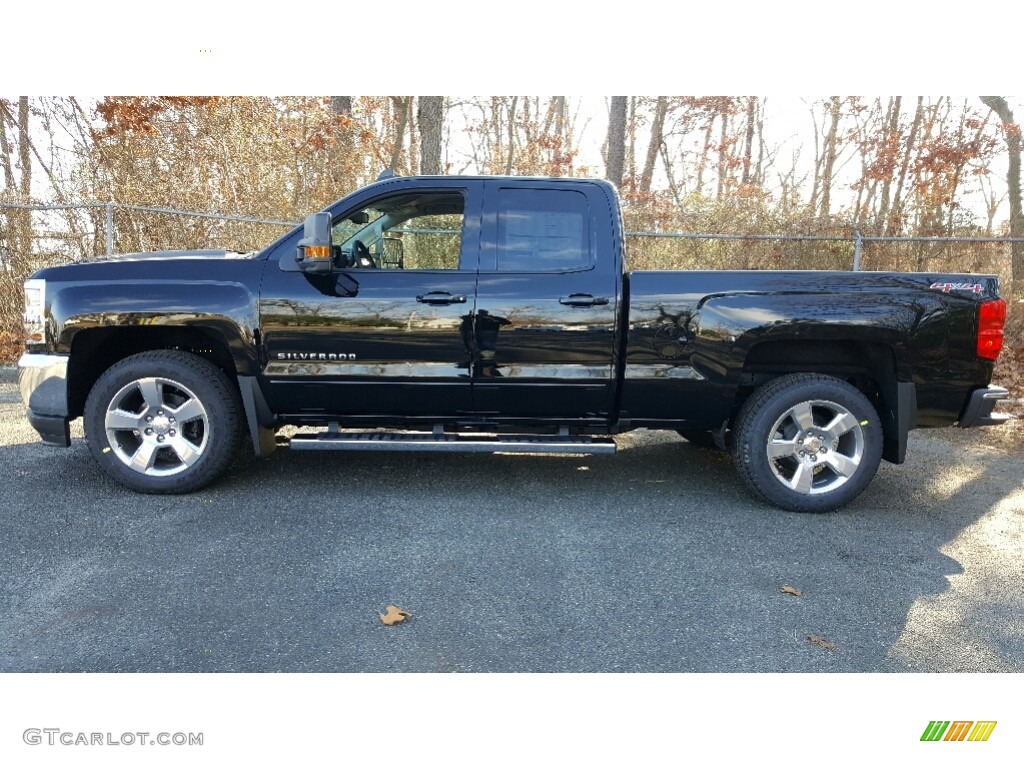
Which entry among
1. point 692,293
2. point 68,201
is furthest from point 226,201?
point 692,293

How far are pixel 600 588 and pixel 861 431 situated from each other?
2.13 m

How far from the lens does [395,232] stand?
468cm

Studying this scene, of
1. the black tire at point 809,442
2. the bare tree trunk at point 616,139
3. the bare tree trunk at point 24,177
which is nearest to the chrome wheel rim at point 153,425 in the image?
the black tire at point 809,442

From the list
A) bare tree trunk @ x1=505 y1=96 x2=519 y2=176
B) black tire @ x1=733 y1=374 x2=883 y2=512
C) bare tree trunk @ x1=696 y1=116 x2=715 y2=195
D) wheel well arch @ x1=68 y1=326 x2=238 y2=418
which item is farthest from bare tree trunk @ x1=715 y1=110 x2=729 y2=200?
wheel well arch @ x1=68 y1=326 x2=238 y2=418

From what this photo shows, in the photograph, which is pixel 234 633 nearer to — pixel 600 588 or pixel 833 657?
pixel 600 588

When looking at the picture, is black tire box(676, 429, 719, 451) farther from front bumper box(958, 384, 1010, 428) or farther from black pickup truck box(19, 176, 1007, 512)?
front bumper box(958, 384, 1010, 428)

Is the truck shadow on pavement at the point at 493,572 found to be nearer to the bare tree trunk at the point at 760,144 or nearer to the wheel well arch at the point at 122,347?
the wheel well arch at the point at 122,347

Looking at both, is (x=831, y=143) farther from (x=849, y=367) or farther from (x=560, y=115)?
(x=849, y=367)

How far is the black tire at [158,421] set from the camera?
13.7 feet

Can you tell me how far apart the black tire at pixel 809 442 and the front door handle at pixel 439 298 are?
195 centimetres

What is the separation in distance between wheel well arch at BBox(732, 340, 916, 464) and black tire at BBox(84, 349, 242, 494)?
3.29 meters

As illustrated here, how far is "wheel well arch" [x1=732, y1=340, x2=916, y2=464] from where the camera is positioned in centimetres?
419

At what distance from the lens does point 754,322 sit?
4082 millimetres

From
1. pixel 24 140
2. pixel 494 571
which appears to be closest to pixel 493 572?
pixel 494 571
